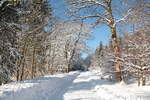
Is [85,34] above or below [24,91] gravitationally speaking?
above

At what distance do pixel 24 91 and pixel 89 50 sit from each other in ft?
160

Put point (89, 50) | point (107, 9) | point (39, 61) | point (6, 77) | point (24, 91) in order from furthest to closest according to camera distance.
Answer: point (89, 50), point (39, 61), point (107, 9), point (6, 77), point (24, 91)

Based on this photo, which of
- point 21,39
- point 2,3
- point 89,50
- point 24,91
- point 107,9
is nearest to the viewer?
point 24,91

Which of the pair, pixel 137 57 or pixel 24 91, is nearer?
pixel 24 91

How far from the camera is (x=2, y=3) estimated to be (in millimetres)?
14500

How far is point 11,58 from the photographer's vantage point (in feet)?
55.8

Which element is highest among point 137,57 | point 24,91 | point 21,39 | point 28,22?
point 28,22

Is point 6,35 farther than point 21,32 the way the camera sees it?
No

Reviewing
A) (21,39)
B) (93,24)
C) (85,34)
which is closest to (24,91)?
(93,24)

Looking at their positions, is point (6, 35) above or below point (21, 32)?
below

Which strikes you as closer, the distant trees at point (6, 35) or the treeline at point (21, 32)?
the distant trees at point (6, 35)

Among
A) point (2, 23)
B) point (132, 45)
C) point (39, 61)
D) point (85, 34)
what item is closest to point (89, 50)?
point (85, 34)

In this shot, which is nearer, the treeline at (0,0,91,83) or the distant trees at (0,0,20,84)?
the distant trees at (0,0,20,84)

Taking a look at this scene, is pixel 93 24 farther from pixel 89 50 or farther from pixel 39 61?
pixel 89 50
